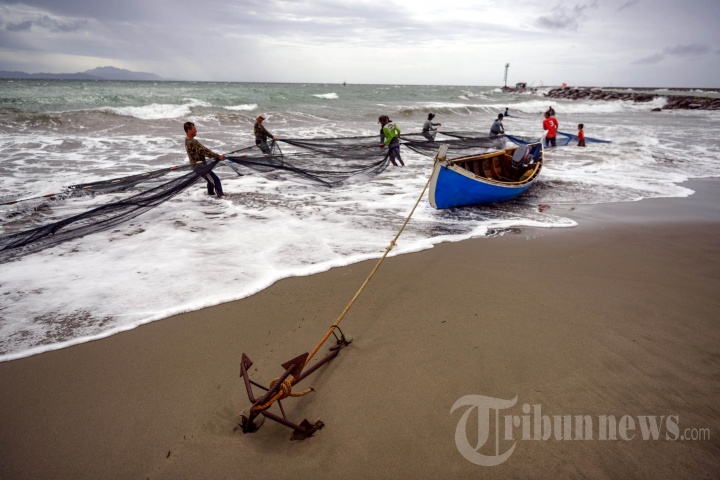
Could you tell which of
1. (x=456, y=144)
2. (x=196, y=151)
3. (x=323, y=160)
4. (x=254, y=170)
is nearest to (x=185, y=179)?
(x=254, y=170)

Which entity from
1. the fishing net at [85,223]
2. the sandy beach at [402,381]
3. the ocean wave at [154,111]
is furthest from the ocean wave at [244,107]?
the sandy beach at [402,381]

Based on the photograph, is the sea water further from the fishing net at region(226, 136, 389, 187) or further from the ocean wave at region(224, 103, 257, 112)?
the ocean wave at region(224, 103, 257, 112)

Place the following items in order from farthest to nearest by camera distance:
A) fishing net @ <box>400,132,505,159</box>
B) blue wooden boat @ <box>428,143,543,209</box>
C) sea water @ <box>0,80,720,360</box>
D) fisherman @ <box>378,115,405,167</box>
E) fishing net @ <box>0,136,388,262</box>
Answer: fishing net @ <box>400,132,505,159</box>
fisherman @ <box>378,115,405,167</box>
blue wooden boat @ <box>428,143,543,209</box>
fishing net @ <box>0,136,388,262</box>
sea water @ <box>0,80,720,360</box>

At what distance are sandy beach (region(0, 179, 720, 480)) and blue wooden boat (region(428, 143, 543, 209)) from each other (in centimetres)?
233

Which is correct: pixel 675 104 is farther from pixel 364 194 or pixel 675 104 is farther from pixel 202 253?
pixel 202 253

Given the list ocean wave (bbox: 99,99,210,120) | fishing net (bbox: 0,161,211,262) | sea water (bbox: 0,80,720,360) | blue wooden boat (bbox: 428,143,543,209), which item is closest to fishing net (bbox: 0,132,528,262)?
fishing net (bbox: 0,161,211,262)

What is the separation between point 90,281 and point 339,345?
3.18 meters

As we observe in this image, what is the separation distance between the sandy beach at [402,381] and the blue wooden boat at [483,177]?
2331 millimetres

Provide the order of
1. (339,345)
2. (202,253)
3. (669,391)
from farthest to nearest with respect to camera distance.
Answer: (202,253), (339,345), (669,391)

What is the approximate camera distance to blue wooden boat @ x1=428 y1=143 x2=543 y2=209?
623 centimetres

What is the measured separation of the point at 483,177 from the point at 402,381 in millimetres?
5410

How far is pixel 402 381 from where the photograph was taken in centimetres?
267

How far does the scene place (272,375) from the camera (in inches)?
108

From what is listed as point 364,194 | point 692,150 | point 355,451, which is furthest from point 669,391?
point 692,150
